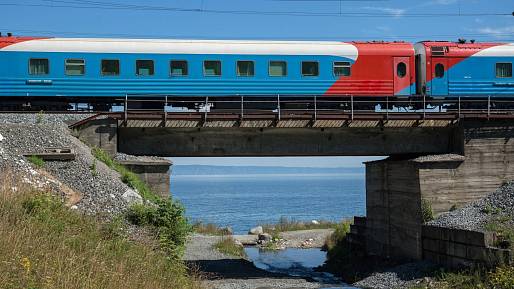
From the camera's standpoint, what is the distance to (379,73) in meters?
28.2

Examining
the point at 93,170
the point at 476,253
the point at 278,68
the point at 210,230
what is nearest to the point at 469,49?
the point at 278,68

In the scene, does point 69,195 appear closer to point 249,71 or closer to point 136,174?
point 136,174

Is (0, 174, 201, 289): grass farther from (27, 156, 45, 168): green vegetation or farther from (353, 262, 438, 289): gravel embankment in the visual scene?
(353, 262, 438, 289): gravel embankment

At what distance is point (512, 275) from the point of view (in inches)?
778

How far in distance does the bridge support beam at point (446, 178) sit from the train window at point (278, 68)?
21.1 feet

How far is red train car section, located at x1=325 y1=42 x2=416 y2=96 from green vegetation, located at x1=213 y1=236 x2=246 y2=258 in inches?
500

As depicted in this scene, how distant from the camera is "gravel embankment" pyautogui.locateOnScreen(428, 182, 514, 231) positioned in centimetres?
2375

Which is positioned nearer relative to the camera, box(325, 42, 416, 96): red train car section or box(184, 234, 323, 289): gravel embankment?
box(184, 234, 323, 289): gravel embankment

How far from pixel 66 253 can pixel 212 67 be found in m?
A: 17.9

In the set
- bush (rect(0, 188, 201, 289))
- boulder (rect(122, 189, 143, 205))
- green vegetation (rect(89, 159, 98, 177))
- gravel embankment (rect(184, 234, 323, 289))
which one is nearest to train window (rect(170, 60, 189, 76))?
gravel embankment (rect(184, 234, 323, 289))

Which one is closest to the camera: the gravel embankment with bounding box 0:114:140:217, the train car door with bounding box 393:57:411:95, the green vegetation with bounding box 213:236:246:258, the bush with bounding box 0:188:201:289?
the bush with bounding box 0:188:201:289

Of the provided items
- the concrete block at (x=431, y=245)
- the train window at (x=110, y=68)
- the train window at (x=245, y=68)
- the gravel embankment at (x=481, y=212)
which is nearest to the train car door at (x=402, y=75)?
the gravel embankment at (x=481, y=212)

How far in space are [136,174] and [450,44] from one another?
1585 centimetres

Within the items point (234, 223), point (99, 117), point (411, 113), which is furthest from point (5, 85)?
point (234, 223)
